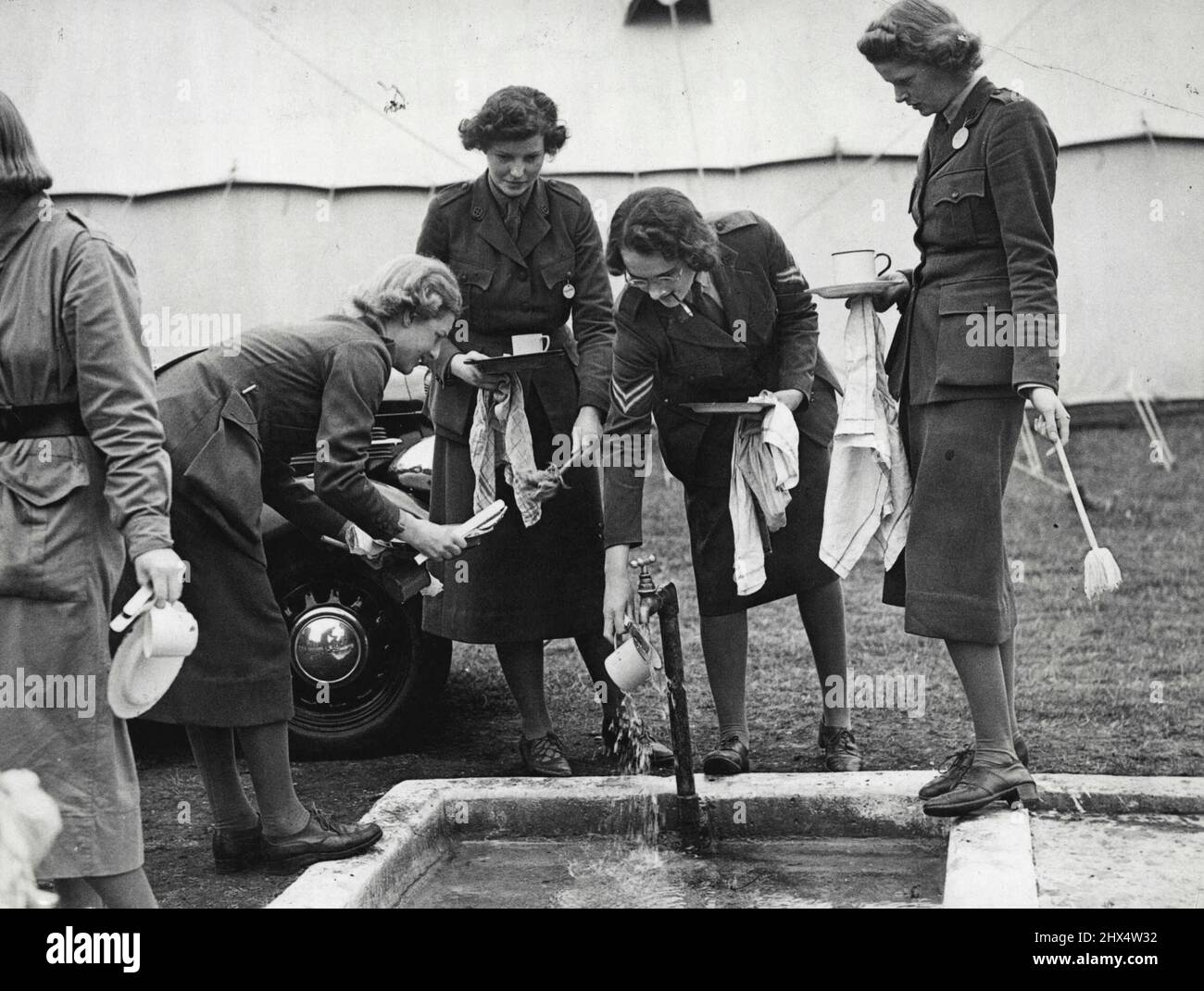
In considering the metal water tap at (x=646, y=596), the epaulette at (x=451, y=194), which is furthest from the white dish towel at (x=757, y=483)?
the epaulette at (x=451, y=194)

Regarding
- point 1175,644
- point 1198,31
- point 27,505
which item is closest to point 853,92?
point 1198,31

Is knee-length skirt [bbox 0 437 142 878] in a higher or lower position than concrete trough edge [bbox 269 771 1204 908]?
higher

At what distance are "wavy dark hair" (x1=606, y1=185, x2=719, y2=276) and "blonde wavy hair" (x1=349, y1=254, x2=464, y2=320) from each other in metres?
0.49

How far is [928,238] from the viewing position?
13.7ft

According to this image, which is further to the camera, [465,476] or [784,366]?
[465,476]

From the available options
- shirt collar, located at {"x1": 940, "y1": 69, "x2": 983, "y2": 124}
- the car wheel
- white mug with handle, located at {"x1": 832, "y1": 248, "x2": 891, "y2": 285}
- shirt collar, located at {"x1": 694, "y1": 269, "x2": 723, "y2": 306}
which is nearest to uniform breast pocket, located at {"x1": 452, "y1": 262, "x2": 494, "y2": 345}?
shirt collar, located at {"x1": 694, "y1": 269, "x2": 723, "y2": 306}

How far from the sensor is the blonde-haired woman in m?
3.99

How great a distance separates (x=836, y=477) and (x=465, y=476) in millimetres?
A: 1258

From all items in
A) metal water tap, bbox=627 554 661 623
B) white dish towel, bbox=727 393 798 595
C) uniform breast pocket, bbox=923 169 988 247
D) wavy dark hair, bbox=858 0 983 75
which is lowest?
metal water tap, bbox=627 554 661 623

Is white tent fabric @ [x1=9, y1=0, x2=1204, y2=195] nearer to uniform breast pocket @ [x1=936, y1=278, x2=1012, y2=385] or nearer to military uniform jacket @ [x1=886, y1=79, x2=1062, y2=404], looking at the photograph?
military uniform jacket @ [x1=886, y1=79, x2=1062, y2=404]

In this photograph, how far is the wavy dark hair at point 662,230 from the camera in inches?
171

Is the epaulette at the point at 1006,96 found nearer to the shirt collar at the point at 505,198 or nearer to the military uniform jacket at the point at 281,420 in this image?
the shirt collar at the point at 505,198

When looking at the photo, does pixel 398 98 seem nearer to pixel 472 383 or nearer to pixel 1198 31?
pixel 1198 31

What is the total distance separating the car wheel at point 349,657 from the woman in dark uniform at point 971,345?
6.10 ft
